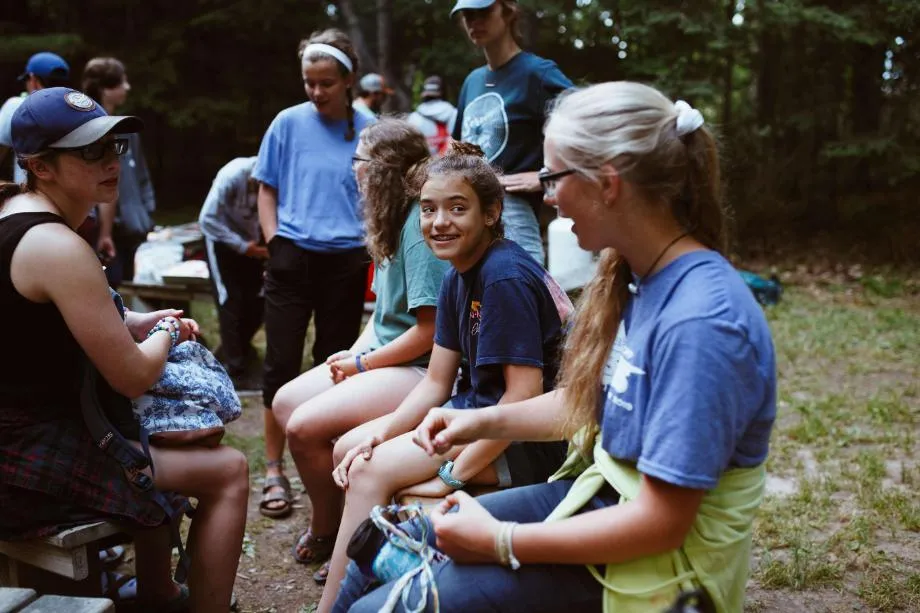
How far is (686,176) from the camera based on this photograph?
1.60 meters

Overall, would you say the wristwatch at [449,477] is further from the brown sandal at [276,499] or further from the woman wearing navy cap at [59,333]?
the brown sandal at [276,499]

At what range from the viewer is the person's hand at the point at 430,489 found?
7.66 ft

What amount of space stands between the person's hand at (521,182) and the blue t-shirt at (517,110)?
0.10 m

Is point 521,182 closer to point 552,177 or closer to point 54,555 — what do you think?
point 552,177

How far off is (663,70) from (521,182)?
6.30m

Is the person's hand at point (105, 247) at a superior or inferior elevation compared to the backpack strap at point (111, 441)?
inferior

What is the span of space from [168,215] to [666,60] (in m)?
7.77

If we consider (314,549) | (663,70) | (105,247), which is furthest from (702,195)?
(663,70)

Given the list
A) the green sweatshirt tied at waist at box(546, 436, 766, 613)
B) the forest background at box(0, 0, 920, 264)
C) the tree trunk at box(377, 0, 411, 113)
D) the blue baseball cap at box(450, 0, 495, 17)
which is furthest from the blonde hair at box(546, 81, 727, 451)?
the tree trunk at box(377, 0, 411, 113)

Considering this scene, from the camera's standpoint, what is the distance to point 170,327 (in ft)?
8.21

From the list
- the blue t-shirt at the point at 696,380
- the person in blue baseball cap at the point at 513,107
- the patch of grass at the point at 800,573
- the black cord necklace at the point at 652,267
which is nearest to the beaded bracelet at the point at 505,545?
the blue t-shirt at the point at 696,380

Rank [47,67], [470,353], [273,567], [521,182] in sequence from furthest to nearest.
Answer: [47,67]
[521,182]
[273,567]
[470,353]

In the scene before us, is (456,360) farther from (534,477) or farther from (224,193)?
(224,193)

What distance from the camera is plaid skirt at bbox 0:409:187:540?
2188 millimetres
